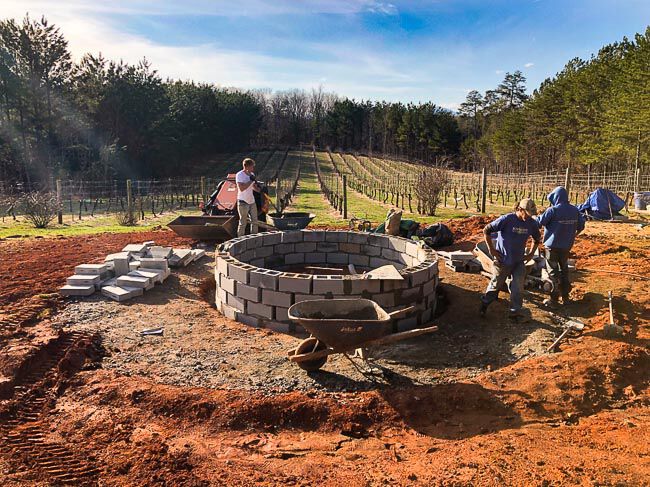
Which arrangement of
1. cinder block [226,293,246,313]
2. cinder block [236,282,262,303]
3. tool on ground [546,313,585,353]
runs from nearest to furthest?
tool on ground [546,313,585,353] → cinder block [236,282,262,303] → cinder block [226,293,246,313]

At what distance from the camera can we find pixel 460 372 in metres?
4.68

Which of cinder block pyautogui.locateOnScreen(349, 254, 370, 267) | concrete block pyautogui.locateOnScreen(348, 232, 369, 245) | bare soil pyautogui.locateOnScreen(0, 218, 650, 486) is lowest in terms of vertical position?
bare soil pyautogui.locateOnScreen(0, 218, 650, 486)

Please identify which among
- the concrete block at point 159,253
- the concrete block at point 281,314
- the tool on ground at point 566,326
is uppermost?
the concrete block at point 159,253

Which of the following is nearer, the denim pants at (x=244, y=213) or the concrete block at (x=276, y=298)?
the concrete block at (x=276, y=298)

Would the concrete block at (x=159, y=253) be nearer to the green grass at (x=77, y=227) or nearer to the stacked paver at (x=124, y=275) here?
the stacked paver at (x=124, y=275)

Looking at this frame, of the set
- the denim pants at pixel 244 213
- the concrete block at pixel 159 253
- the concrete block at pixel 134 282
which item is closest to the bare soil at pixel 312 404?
the concrete block at pixel 134 282

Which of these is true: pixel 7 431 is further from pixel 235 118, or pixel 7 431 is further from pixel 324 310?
pixel 235 118

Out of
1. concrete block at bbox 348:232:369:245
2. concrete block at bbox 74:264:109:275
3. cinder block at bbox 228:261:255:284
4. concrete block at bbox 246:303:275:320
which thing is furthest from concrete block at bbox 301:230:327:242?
concrete block at bbox 74:264:109:275

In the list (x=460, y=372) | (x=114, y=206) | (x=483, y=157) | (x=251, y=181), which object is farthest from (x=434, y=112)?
(x=460, y=372)

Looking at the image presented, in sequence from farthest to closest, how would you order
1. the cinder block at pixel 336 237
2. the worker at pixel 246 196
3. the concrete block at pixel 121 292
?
the worker at pixel 246 196
the cinder block at pixel 336 237
the concrete block at pixel 121 292

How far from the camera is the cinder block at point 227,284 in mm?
6129

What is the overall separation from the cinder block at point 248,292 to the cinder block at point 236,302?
62 millimetres

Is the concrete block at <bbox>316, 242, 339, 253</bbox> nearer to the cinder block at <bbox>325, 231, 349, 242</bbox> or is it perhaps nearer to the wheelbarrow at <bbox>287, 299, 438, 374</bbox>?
the cinder block at <bbox>325, 231, 349, 242</bbox>

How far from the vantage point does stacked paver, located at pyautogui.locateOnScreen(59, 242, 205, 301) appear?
6699 mm
